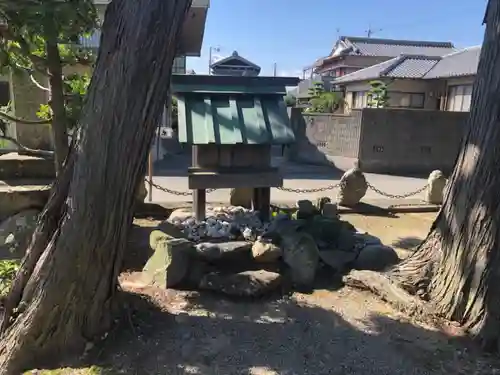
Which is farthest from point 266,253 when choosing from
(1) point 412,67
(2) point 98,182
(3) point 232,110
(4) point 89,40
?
(1) point 412,67

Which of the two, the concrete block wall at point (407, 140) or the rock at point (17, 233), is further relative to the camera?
the concrete block wall at point (407, 140)

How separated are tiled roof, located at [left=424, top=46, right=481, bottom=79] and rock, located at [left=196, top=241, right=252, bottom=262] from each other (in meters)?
15.6

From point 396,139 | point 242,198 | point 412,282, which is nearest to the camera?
point 412,282

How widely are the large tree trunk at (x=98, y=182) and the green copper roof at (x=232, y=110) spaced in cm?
177

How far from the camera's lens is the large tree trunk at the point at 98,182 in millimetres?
2490

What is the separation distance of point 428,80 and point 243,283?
17.6 m

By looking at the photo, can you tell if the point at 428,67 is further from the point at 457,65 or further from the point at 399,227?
the point at 399,227

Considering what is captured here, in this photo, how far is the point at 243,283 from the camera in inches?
144

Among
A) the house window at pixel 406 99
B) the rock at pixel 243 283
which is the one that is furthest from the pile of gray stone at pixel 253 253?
the house window at pixel 406 99

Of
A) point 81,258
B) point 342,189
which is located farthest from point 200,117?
point 342,189

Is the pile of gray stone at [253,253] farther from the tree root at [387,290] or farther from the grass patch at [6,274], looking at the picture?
the grass patch at [6,274]

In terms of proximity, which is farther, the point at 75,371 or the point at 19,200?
the point at 19,200

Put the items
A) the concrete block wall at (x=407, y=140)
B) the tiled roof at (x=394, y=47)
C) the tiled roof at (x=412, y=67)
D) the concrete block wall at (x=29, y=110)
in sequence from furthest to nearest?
the tiled roof at (x=394, y=47)
the tiled roof at (x=412, y=67)
the concrete block wall at (x=407, y=140)
the concrete block wall at (x=29, y=110)

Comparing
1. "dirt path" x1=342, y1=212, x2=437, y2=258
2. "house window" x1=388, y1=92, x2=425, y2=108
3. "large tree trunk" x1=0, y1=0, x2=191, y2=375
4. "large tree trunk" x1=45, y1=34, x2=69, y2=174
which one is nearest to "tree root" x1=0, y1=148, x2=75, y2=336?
"large tree trunk" x1=0, y1=0, x2=191, y2=375
